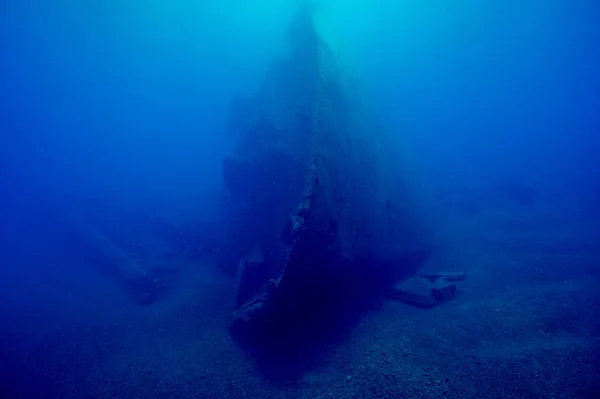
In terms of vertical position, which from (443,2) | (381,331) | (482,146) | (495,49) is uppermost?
(443,2)

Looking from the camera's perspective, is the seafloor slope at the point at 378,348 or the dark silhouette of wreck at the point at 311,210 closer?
the seafloor slope at the point at 378,348

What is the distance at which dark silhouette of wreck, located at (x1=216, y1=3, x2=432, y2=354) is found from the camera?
571cm

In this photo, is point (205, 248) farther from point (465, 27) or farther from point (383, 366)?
point (465, 27)

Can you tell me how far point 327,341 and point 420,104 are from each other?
45.4m

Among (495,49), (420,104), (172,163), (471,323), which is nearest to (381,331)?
(471,323)

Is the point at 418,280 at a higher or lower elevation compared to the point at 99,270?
lower

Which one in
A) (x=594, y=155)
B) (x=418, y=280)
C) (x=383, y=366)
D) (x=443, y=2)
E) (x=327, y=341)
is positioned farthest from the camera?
(x=443, y=2)

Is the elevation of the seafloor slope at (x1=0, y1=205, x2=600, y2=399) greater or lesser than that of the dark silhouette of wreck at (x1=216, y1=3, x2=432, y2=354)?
lesser

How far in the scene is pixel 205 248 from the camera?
12805 mm

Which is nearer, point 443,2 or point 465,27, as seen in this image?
point 443,2

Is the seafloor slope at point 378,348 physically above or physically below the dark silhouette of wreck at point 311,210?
below

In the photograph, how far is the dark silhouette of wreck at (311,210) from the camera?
18.7ft

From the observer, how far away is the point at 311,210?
17.8 feet

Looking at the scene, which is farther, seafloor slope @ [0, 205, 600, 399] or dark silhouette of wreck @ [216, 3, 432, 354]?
dark silhouette of wreck @ [216, 3, 432, 354]
